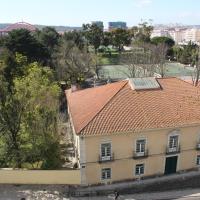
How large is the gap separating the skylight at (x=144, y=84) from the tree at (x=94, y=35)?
7123 centimetres

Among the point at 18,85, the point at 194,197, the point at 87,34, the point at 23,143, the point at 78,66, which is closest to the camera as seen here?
the point at 194,197

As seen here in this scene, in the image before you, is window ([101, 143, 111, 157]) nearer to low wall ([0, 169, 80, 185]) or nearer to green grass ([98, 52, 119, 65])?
low wall ([0, 169, 80, 185])

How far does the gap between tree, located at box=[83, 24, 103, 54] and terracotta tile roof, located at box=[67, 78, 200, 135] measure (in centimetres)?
7024

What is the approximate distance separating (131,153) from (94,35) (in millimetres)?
77358

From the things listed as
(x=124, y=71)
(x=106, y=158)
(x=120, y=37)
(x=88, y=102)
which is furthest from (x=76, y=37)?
(x=106, y=158)

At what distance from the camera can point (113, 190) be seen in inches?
1293

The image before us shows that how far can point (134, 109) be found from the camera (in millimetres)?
33969

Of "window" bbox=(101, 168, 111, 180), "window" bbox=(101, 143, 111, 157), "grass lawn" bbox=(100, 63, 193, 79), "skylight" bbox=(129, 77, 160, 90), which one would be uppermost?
"skylight" bbox=(129, 77, 160, 90)

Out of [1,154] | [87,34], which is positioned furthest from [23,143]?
[87,34]

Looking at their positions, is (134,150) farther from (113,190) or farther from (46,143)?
(46,143)

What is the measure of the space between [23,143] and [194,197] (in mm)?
16889

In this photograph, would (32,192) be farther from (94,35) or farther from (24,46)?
(94,35)

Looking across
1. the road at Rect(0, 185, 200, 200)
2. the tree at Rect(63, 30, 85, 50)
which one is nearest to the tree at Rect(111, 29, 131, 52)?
the tree at Rect(63, 30, 85, 50)

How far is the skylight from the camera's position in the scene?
119 feet
